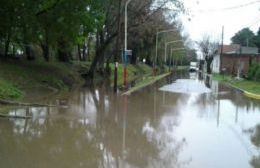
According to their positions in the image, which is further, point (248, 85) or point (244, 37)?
point (244, 37)

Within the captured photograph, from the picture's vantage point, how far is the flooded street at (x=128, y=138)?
9.93 meters

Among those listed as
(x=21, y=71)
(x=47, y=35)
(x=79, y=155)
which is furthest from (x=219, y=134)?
(x=47, y=35)

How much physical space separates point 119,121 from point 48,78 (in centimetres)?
1714

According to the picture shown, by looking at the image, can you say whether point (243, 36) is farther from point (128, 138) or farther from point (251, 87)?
point (128, 138)

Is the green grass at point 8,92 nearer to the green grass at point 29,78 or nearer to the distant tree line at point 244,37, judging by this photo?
the green grass at point 29,78

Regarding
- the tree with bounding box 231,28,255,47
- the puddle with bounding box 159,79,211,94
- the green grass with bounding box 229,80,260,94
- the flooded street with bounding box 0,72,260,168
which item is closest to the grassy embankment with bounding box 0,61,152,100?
the flooded street with bounding box 0,72,260,168

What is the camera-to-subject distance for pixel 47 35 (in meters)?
33.0

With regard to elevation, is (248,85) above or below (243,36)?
below

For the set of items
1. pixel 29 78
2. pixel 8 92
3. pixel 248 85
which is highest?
pixel 29 78

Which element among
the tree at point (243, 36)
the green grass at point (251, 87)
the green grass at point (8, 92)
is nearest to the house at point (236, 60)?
the green grass at point (251, 87)

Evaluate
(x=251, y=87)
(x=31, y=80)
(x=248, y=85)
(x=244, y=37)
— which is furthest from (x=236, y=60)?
(x=244, y=37)

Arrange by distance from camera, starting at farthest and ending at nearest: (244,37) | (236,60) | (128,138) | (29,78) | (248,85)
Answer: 1. (244,37)
2. (236,60)
3. (248,85)
4. (29,78)
5. (128,138)

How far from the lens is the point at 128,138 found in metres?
12.8

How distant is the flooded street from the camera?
9.93 metres
